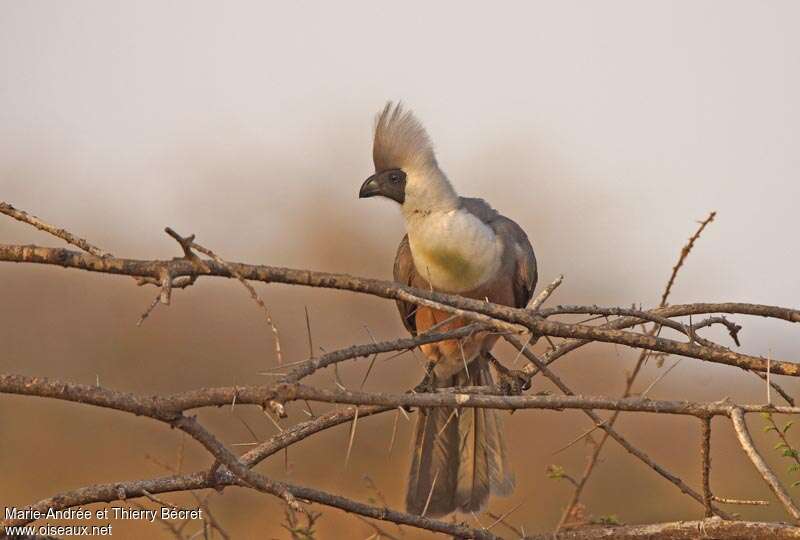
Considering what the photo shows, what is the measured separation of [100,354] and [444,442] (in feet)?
39.3

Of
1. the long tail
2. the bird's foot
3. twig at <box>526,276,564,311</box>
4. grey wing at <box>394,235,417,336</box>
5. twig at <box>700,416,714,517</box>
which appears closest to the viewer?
twig at <box>700,416,714,517</box>

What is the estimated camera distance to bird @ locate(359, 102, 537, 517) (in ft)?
18.5

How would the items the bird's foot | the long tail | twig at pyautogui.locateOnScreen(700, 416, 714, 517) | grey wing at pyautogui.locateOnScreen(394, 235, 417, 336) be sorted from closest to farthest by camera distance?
twig at pyautogui.locateOnScreen(700, 416, 714, 517), the bird's foot, the long tail, grey wing at pyautogui.locateOnScreen(394, 235, 417, 336)

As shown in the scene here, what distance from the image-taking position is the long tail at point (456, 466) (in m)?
5.74

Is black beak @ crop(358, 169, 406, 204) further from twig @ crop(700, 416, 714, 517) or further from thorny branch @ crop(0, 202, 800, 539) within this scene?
twig @ crop(700, 416, 714, 517)

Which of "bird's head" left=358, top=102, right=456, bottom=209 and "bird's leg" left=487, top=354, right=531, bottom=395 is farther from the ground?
"bird's head" left=358, top=102, right=456, bottom=209

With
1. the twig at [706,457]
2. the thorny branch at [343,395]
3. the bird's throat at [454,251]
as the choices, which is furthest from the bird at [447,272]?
the twig at [706,457]

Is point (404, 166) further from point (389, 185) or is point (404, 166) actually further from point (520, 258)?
point (520, 258)

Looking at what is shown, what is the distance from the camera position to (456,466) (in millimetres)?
5812

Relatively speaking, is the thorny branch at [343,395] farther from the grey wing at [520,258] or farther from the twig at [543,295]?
the grey wing at [520,258]

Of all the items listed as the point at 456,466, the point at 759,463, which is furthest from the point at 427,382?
the point at 759,463

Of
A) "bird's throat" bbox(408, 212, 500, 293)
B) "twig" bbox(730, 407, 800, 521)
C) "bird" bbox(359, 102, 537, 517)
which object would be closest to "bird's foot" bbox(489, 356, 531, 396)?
"bird" bbox(359, 102, 537, 517)

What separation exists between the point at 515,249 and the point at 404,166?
75cm

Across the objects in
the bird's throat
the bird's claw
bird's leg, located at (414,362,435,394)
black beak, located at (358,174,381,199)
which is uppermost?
black beak, located at (358,174,381,199)
